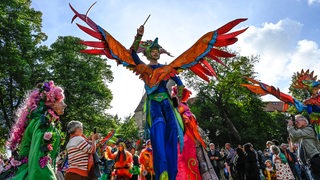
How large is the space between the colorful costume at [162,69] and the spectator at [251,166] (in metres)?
7.23

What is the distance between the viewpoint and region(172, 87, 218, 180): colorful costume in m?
5.82

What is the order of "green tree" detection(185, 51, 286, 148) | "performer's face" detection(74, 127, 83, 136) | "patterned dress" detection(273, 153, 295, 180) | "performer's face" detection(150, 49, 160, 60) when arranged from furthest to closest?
"green tree" detection(185, 51, 286, 148) → "patterned dress" detection(273, 153, 295, 180) → "performer's face" detection(74, 127, 83, 136) → "performer's face" detection(150, 49, 160, 60)

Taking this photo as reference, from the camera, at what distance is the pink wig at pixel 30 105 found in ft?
13.5

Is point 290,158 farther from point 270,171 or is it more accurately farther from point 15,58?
point 15,58

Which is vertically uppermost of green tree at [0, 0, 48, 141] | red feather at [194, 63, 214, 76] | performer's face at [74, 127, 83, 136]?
green tree at [0, 0, 48, 141]

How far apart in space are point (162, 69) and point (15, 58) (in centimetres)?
1859

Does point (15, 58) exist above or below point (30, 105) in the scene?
above

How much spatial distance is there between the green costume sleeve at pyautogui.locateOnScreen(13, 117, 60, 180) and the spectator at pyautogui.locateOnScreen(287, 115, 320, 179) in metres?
4.96

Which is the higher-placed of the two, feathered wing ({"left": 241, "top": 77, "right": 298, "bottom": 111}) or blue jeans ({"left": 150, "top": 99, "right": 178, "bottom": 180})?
feathered wing ({"left": 241, "top": 77, "right": 298, "bottom": 111})

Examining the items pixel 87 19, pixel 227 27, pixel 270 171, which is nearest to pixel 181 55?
pixel 227 27

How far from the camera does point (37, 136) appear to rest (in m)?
3.64

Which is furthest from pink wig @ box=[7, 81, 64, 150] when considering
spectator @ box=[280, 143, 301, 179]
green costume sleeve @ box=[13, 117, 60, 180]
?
spectator @ box=[280, 143, 301, 179]

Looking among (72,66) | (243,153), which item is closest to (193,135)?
(243,153)

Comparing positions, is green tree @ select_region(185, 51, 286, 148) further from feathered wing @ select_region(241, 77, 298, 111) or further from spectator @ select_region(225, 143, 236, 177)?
feathered wing @ select_region(241, 77, 298, 111)
